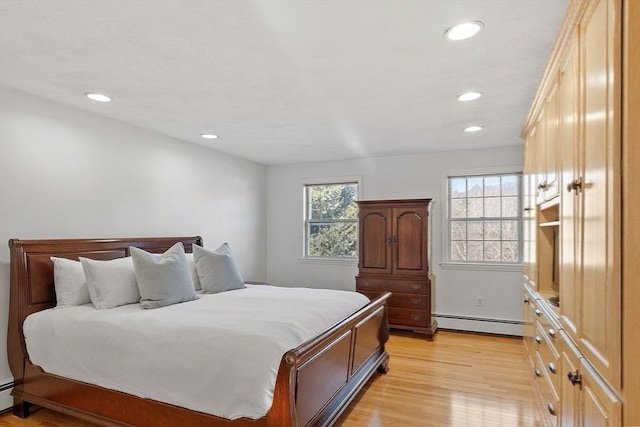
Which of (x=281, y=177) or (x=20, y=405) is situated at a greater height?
(x=281, y=177)

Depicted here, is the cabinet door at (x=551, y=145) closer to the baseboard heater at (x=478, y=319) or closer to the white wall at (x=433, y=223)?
the white wall at (x=433, y=223)

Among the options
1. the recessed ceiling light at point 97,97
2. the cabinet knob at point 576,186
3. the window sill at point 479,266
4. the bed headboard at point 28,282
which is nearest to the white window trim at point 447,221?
the window sill at point 479,266

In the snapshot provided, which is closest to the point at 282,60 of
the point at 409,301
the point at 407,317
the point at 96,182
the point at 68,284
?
the point at 96,182

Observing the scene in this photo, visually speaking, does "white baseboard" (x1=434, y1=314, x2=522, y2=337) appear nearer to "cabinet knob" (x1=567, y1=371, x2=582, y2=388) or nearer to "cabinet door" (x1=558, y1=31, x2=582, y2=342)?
"cabinet door" (x1=558, y1=31, x2=582, y2=342)

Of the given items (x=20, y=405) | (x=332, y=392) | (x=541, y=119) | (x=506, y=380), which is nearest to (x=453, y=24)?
(x=541, y=119)

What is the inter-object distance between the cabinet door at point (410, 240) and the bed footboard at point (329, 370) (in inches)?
52.8

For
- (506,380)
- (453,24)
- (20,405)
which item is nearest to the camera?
(453,24)

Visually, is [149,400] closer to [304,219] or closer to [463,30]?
[463,30]

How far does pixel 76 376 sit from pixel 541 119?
373 centimetres

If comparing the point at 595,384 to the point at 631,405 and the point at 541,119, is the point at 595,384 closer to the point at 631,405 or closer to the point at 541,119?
the point at 631,405

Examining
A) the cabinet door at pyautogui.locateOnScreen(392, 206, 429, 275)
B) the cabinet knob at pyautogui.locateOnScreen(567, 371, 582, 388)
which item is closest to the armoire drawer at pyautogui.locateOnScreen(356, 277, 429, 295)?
the cabinet door at pyautogui.locateOnScreen(392, 206, 429, 275)

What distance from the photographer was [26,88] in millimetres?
2844

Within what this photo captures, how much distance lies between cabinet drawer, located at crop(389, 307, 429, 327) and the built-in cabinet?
222 centimetres

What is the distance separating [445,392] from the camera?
3.11 m
